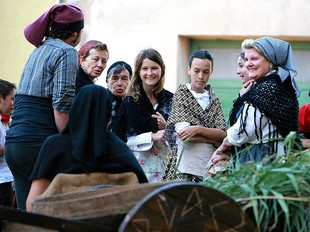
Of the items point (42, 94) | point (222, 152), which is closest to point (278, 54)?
point (222, 152)

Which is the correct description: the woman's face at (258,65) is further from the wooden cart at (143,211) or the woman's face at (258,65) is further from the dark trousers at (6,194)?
the dark trousers at (6,194)

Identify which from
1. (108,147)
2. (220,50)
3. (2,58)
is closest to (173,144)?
(108,147)

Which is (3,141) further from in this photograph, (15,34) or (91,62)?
(15,34)

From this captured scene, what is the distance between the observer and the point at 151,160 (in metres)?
7.86

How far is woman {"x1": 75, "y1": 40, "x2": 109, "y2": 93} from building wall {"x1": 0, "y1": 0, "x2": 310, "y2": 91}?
14.0 feet

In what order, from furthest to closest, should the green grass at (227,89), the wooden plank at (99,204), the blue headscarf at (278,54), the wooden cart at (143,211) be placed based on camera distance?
1. the green grass at (227,89)
2. the blue headscarf at (278,54)
3. the wooden plank at (99,204)
4. the wooden cart at (143,211)

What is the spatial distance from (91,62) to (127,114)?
573 mm

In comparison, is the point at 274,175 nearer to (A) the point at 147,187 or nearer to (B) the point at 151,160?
(A) the point at 147,187

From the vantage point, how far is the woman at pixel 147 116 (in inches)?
306

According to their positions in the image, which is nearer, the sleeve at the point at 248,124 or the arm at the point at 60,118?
the arm at the point at 60,118

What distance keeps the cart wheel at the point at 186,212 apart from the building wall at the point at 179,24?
296 inches

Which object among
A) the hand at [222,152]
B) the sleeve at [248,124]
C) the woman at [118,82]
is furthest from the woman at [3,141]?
the sleeve at [248,124]

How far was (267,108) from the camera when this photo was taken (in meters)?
6.41

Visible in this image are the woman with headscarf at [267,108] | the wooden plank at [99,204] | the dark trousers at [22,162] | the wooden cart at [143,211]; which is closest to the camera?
the wooden cart at [143,211]
